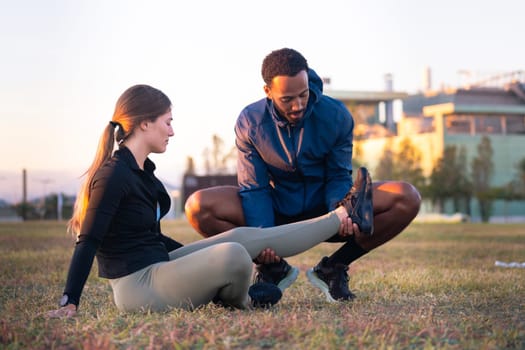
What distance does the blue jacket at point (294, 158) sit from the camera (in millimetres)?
4793

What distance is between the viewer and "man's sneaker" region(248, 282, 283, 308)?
4227 mm

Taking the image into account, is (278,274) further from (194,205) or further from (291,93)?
(291,93)

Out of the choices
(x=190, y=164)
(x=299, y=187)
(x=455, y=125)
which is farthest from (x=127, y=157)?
(x=190, y=164)

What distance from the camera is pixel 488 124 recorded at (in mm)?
47781

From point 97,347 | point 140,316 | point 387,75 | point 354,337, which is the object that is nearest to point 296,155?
point 140,316

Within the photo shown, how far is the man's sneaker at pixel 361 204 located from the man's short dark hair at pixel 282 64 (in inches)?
26.6

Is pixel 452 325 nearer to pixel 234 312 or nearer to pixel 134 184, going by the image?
pixel 234 312

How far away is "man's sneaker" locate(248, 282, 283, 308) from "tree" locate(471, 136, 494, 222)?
38.7 metres

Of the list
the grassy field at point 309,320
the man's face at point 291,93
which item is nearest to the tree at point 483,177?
the grassy field at point 309,320

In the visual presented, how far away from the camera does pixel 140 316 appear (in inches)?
151

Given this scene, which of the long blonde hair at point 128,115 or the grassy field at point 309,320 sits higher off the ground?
the long blonde hair at point 128,115

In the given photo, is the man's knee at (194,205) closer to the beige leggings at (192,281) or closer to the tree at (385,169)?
the beige leggings at (192,281)

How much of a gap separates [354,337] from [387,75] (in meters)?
53.0

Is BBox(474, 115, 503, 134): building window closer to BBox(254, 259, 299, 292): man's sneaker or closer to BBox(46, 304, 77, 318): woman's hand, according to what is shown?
BBox(254, 259, 299, 292): man's sneaker
